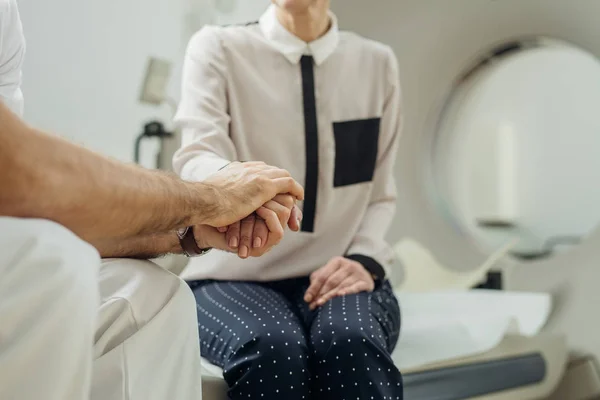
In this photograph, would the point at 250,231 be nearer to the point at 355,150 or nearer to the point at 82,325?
the point at 82,325

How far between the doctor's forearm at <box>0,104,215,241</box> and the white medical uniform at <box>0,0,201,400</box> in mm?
31

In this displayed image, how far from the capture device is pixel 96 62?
2309 millimetres

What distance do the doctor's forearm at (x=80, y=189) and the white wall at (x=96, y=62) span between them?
1.14 meters

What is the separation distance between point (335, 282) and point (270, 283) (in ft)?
0.56

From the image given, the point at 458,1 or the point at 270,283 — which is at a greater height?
the point at 458,1

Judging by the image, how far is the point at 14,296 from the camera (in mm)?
721

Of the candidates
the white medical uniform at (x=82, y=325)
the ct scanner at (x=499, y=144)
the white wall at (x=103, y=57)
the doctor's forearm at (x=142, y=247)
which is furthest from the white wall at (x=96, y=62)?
the white medical uniform at (x=82, y=325)

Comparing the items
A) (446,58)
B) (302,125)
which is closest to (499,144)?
(446,58)

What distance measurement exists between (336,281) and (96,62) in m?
1.16

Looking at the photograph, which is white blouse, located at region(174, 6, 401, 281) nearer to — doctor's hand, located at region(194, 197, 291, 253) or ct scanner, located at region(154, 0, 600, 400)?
doctor's hand, located at region(194, 197, 291, 253)

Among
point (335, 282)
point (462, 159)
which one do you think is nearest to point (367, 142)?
point (335, 282)

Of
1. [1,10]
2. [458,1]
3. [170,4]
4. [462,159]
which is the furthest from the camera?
[462,159]

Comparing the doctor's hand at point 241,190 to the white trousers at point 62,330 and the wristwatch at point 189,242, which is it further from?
the white trousers at point 62,330

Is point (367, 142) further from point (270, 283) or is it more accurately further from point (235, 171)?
point (235, 171)
